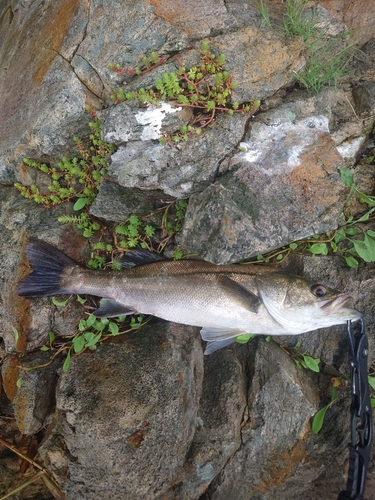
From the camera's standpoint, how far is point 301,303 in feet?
11.0

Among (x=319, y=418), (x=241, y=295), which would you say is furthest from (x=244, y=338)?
(x=319, y=418)

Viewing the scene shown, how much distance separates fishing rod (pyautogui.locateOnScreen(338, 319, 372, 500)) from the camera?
118 inches

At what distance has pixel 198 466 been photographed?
3.47m

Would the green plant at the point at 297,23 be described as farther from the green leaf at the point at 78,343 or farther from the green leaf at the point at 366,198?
the green leaf at the point at 78,343

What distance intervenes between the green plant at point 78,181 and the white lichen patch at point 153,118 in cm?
54

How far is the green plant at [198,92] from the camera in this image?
3221 millimetres

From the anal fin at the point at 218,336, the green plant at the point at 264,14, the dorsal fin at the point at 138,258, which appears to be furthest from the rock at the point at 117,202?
the green plant at the point at 264,14

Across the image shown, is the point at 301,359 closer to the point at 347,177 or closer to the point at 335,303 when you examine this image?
the point at 335,303

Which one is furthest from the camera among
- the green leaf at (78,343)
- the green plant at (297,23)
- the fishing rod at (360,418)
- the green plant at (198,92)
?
the green leaf at (78,343)

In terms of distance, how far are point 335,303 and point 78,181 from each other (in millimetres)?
3031

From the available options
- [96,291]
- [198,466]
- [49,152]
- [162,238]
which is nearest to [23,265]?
[96,291]

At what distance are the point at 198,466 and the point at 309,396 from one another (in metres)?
1.38

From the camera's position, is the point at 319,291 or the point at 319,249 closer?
the point at 319,291

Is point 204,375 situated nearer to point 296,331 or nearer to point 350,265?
point 296,331
